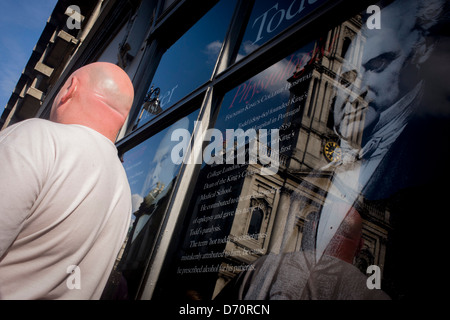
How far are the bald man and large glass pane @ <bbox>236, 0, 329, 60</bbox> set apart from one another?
130cm

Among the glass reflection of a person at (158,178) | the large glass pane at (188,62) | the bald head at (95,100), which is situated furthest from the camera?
the large glass pane at (188,62)

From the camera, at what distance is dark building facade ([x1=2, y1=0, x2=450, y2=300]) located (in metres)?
1.21

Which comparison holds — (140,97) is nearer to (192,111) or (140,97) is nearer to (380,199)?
(192,111)

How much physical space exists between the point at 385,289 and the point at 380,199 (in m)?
0.32

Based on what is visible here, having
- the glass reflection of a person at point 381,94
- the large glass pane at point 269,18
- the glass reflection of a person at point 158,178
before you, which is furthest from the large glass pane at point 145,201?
the glass reflection of a person at point 381,94

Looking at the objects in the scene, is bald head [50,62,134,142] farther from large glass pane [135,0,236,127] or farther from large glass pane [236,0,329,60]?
large glass pane [135,0,236,127]

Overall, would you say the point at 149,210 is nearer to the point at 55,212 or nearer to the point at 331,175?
the point at 55,212

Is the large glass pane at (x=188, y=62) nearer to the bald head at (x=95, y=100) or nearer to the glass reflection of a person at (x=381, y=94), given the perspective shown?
the bald head at (x=95, y=100)

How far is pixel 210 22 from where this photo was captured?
3.45 metres

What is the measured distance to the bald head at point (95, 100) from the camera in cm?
169

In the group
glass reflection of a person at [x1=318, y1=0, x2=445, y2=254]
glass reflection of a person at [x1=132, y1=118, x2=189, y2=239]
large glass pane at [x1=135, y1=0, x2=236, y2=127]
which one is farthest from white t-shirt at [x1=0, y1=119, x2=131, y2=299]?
large glass pane at [x1=135, y1=0, x2=236, y2=127]

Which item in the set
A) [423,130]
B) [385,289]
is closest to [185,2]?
[423,130]

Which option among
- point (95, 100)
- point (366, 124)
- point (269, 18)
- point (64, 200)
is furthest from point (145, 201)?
point (366, 124)
